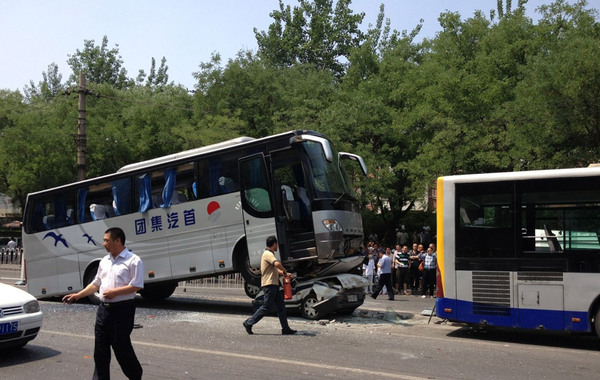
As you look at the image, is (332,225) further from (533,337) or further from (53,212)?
(53,212)

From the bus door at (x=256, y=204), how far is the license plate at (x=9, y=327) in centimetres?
578

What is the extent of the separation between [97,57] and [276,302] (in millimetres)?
72868

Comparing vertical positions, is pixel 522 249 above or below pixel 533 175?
below

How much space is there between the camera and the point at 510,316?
36.3 feet

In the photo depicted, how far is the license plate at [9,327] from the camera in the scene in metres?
8.68

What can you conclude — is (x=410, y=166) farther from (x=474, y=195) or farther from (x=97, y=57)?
(x=97, y=57)

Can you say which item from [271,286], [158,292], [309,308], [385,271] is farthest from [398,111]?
[271,286]

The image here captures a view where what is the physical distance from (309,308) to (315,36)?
5642cm

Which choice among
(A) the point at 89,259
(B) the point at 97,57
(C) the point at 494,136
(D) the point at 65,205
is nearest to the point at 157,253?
(A) the point at 89,259

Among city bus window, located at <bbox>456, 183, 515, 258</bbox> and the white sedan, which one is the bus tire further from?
the white sedan

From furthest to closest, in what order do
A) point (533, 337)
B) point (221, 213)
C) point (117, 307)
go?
point (221, 213) → point (533, 337) → point (117, 307)

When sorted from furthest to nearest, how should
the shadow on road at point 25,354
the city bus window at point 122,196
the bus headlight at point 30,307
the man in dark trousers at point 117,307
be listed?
the city bus window at point 122,196 < the bus headlight at point 30,307 < the shadow on road at point 25,354 < the man in dark trousers at point 117,307

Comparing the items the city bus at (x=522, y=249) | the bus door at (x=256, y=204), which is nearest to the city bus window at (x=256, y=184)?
the bus door at (x=256, y=204)

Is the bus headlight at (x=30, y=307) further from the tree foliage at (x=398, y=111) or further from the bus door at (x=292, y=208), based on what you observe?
the tree foliage at (x=398, y=111)
